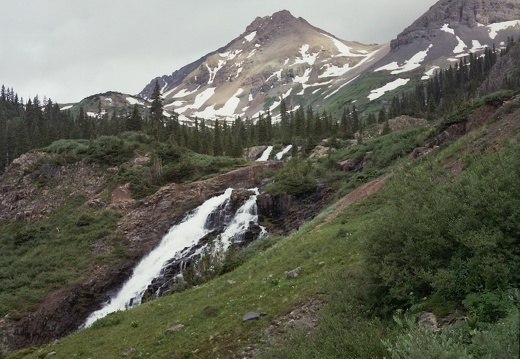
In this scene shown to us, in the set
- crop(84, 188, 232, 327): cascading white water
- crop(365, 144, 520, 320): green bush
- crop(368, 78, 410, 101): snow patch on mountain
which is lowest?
crop(84, 188, 232, 327): cascading white water

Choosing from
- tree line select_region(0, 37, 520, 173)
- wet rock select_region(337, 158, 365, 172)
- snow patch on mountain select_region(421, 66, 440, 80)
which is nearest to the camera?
wet rock select_region(337, 158, 365, 172)

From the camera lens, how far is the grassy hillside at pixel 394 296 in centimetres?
668

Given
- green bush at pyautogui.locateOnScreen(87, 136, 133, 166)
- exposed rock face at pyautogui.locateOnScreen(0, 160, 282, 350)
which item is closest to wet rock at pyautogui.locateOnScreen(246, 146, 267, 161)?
green bush at pyautogui.locateOnScreen(87, 136, 133, 166)

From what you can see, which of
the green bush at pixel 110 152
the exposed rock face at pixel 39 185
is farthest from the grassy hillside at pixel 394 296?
the green bush at pixel 110 152

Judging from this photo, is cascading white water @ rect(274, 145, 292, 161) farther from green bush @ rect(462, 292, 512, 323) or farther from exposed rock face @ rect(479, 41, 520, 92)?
exposed rock face @ rect(479, 41, 520, 92)

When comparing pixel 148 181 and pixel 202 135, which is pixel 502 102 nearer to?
pixel 148 181

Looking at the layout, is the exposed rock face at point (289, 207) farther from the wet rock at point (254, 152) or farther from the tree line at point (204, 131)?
the wet rock at point (254, 152)

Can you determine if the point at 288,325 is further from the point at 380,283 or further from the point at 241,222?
the point at 241,222

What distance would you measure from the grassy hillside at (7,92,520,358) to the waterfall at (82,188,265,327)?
14990mm

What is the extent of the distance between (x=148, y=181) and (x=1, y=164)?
1976 inches

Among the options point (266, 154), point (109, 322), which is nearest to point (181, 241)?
point (109, 322)

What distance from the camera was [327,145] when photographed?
71125mm

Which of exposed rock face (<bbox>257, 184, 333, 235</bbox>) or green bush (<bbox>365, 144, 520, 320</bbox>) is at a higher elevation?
green bush (<bbox>365, 144, 520, 320</bbox>)

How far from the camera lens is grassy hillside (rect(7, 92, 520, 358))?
6676 mm
